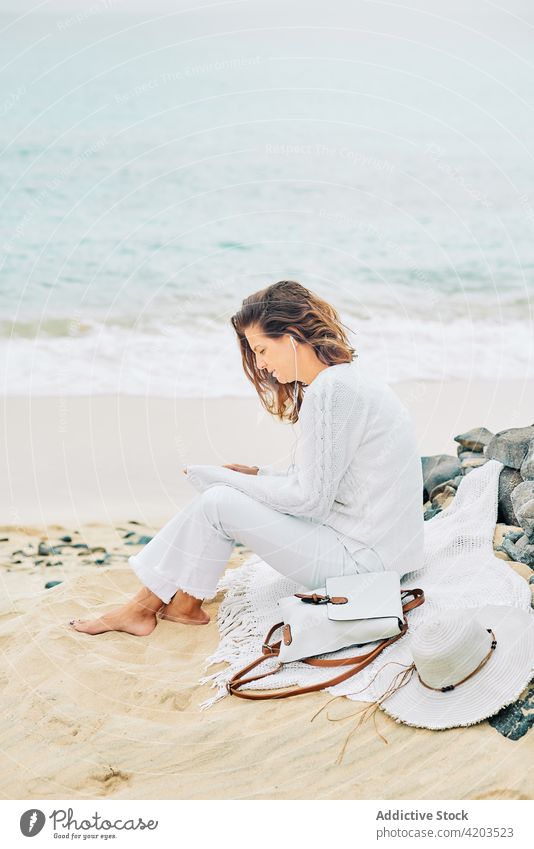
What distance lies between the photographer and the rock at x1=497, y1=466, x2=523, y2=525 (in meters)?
2.79

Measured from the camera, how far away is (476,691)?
200 cm

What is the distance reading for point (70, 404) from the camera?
549 centimetres

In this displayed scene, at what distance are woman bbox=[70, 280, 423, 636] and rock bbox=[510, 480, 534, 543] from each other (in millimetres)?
358

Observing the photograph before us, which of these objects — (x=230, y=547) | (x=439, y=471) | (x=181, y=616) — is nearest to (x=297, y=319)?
(x=230, y=547)

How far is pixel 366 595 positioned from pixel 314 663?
0.21 meters

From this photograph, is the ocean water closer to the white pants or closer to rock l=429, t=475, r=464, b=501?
rock l=429, t=475, r=464, b=501

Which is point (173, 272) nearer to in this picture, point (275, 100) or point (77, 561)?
point (275, 100)

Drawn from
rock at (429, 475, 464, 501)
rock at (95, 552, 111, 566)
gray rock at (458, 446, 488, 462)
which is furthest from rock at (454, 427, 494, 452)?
rock at (95, 552, 111, 566)

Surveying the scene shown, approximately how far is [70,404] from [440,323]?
270 centimetres

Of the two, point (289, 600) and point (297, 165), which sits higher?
point (297, 165)

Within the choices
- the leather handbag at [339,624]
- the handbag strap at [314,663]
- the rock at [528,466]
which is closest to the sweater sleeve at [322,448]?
the leather handbag at [339,624]

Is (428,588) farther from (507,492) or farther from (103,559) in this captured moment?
(103,559)

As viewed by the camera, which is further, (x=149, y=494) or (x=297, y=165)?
(x=297, y=165)
